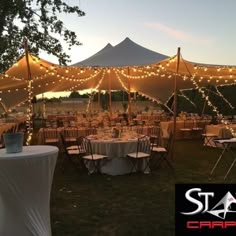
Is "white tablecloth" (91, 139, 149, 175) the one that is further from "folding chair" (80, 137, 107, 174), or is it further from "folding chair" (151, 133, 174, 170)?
"folding chair" (151, 133, 174, 170)

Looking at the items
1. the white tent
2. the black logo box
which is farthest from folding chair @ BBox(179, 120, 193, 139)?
the black logo box

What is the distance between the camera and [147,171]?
800 cm

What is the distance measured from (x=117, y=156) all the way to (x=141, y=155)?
540 millimetres

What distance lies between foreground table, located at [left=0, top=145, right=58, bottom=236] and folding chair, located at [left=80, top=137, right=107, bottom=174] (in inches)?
154

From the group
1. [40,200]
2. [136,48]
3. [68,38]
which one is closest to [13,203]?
[40,200]

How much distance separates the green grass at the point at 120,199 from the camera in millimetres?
4707

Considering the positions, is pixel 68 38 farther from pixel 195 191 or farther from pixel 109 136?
pixel 195 191

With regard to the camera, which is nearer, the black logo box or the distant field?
the black logo box

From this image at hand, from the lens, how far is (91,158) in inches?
303

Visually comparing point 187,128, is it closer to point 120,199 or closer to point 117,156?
point 117,156

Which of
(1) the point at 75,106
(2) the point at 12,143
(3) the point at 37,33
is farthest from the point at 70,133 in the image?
(1) the point at 75,106

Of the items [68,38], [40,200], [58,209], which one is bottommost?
[58,209]

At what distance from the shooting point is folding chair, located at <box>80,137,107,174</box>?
7.78 m

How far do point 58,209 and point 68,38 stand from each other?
6.04m
